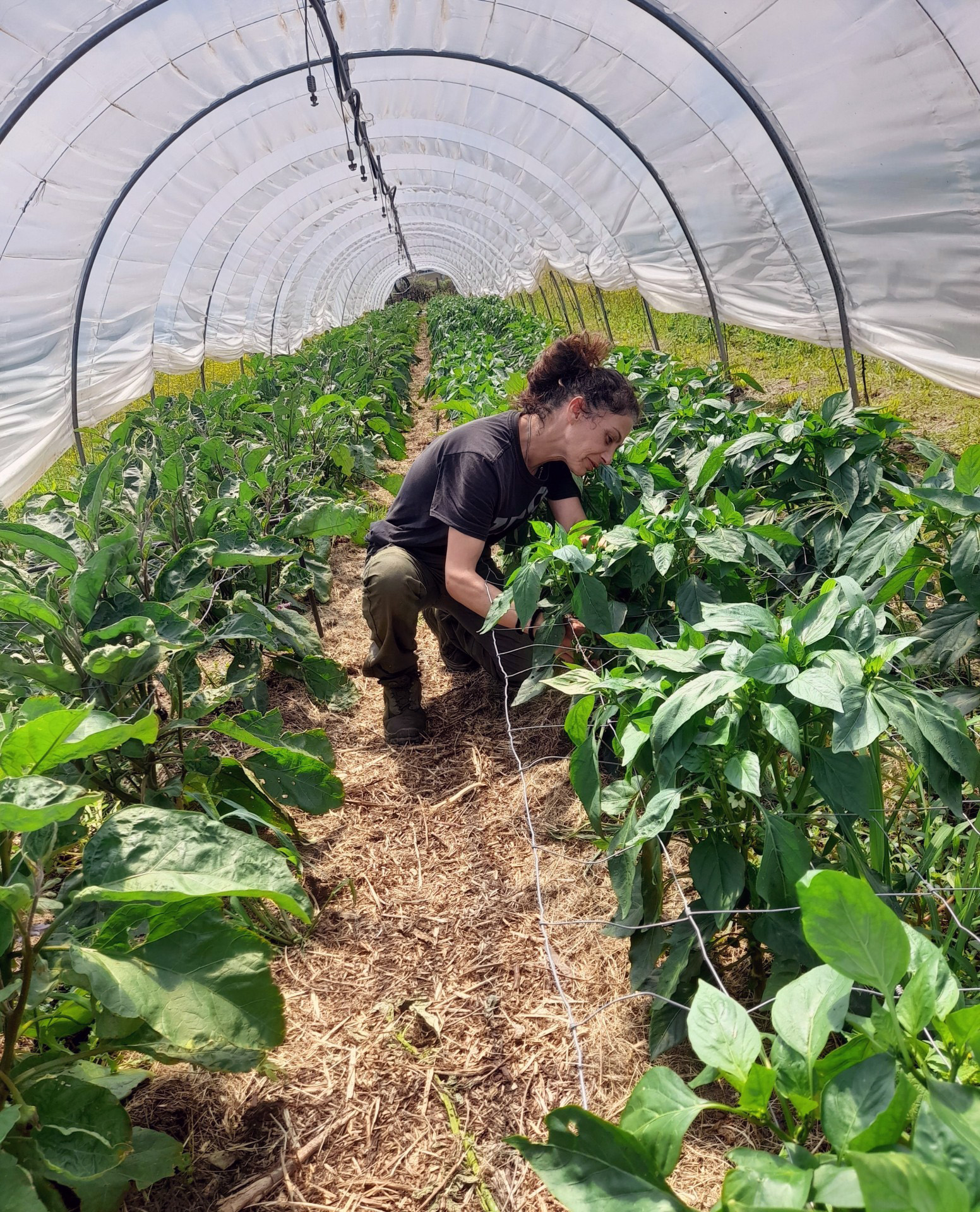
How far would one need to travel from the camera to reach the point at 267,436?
17.3ft

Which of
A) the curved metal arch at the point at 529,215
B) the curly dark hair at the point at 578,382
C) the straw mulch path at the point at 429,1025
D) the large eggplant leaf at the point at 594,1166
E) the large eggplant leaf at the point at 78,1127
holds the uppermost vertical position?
the curved metal arch at the point at 529,215

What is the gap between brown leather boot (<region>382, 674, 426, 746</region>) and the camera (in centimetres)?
338

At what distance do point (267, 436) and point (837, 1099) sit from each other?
4.95 meters

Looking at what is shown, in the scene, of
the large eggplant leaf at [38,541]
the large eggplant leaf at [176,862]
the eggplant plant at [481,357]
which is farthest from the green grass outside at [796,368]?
the large eggplant leaf at [176,862]

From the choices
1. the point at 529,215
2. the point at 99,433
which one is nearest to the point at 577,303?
the point at 529,215

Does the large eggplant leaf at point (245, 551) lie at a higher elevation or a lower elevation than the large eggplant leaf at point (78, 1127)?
higher

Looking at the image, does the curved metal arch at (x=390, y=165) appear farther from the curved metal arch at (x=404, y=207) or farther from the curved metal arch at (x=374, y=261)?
the curved metal arch at (x=374, y=261)

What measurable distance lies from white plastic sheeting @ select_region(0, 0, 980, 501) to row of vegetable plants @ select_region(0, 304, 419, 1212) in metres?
2.68

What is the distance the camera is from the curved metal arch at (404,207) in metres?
15.2

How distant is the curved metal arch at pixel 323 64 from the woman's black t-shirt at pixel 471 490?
4.19 m

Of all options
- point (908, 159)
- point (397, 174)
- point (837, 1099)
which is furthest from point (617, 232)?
point (837, 1099)

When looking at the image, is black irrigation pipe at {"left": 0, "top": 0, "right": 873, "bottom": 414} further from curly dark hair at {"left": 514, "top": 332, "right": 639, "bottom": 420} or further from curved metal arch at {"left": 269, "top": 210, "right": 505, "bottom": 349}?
curved metal arch at {"left": 269, "top": 210, "right": 505, "bottom": 349}

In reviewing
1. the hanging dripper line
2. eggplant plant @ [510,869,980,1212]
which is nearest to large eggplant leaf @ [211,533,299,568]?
eggplant plant @ [510,869,980,1212]

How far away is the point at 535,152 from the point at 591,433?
26.6 feet
